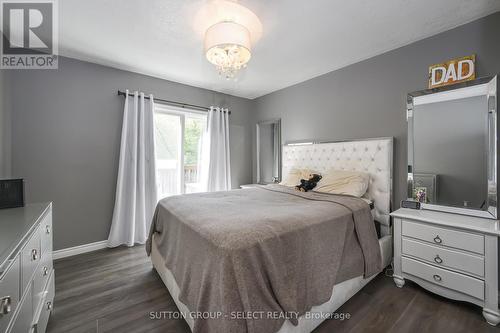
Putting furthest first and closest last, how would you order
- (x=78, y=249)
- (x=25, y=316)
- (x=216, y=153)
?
1. (x=216, y=153)
2. (x=78, y=249)
3. (x=25, y=316)

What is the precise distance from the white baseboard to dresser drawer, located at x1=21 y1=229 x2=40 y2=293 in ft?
6.02

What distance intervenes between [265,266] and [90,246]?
2825 millimetres

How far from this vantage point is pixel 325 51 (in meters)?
2.55

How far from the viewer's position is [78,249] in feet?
8.95

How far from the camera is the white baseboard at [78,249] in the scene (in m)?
2.60

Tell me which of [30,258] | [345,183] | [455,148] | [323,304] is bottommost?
[323,304]

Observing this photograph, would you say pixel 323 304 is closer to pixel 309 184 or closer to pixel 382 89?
pixel 309 184

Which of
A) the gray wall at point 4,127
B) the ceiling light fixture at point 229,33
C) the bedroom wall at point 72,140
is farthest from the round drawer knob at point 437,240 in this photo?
the gray wall at point 4,127

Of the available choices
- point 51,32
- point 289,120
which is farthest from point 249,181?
point 51,32

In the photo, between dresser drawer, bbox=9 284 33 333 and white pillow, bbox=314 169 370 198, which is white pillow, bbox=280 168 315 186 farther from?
dresser drawer, bbox=9 284 33 333

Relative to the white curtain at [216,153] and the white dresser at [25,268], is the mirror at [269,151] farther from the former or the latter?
the white dresser at [25,268]

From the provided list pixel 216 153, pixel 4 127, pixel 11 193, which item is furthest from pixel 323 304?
pixel 4 127

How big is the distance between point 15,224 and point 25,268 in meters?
0.31

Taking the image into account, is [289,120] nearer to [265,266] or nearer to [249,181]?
[249,181]
